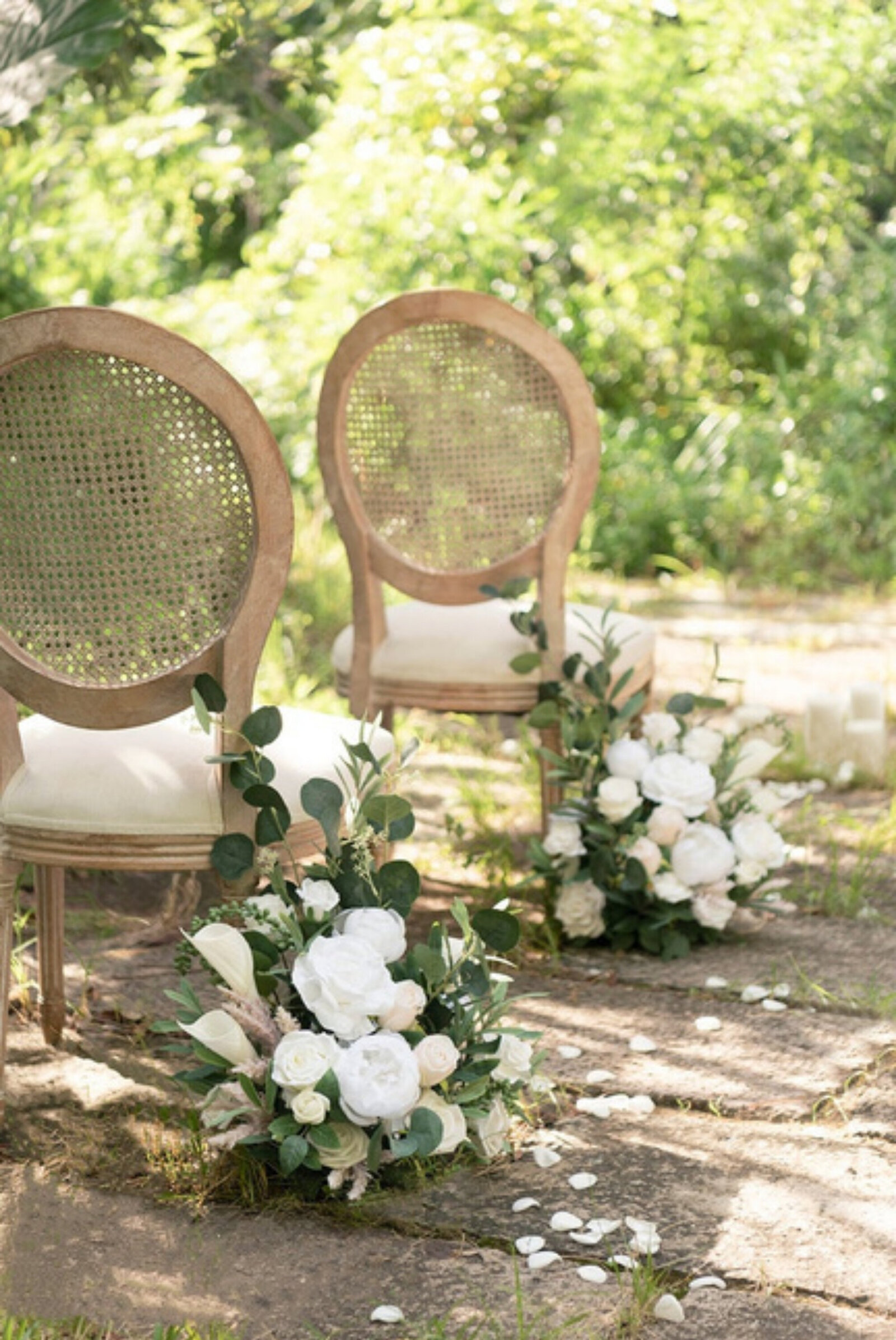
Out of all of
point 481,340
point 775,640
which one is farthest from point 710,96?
point 481,340

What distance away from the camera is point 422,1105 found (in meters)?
2.35

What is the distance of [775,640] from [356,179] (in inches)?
117

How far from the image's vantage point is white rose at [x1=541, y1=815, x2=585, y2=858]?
133 inches

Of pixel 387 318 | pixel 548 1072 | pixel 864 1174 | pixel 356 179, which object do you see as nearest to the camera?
pixel 864 1174

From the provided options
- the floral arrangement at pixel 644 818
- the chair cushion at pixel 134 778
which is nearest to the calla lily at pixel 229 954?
the chair cushion at pixel 134 778

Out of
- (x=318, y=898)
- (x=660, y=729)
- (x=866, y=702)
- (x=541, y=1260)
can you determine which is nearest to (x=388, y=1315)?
(x=541, y=1260)

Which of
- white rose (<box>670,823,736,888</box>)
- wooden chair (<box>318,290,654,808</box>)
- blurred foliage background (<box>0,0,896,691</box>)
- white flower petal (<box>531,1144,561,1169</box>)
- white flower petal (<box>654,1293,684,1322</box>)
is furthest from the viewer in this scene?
blurred foliage background (<box>0,0,896,691</box>)

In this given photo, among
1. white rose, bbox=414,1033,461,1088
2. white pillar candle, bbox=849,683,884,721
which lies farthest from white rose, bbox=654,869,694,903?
white pillar candle, bbox=849,683,884,721

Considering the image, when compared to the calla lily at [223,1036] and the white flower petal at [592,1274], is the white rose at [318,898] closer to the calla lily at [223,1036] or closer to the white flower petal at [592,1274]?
the calla lily at [223,1036]

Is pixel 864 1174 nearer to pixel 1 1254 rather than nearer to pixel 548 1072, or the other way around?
pixel 548 1072

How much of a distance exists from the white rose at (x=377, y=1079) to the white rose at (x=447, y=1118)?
70 mm

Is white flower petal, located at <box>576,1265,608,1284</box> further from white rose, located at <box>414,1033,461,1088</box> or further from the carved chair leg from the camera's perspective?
the carved chair leg

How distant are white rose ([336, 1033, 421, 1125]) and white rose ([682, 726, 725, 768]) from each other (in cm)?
131

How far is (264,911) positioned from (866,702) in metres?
2.57
